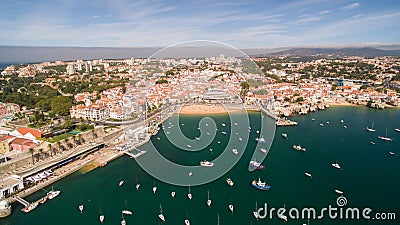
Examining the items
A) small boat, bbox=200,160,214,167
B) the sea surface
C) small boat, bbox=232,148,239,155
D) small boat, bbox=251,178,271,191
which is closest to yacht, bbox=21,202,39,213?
the sea surface

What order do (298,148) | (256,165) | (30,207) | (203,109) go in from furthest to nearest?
1. (203,109)
2. (298,148)
3. (256,165)
4. (30,207)

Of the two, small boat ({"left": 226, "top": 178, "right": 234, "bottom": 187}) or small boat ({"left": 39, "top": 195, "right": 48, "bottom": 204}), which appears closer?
small boat ({"left": 39, "top": 195, "right": 48, "bottom": 204})

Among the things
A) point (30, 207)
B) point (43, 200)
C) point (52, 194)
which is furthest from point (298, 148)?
point (30, 207)

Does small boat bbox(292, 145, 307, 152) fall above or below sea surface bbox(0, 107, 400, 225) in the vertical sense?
above

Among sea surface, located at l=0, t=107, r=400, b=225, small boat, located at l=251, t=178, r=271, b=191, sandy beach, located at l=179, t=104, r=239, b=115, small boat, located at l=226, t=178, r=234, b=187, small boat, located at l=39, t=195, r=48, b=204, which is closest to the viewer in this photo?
sea surface, located at l=0, t=107, r=400, b=225

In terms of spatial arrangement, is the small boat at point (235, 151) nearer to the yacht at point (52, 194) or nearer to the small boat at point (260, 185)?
the small boat at point (260, 185)

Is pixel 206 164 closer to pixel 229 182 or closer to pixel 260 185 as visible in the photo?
pixel 229 182

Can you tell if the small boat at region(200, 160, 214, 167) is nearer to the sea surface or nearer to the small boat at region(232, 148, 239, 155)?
the sea surface

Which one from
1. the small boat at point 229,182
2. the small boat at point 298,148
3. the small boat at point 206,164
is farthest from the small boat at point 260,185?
the small boat at point 298,148
